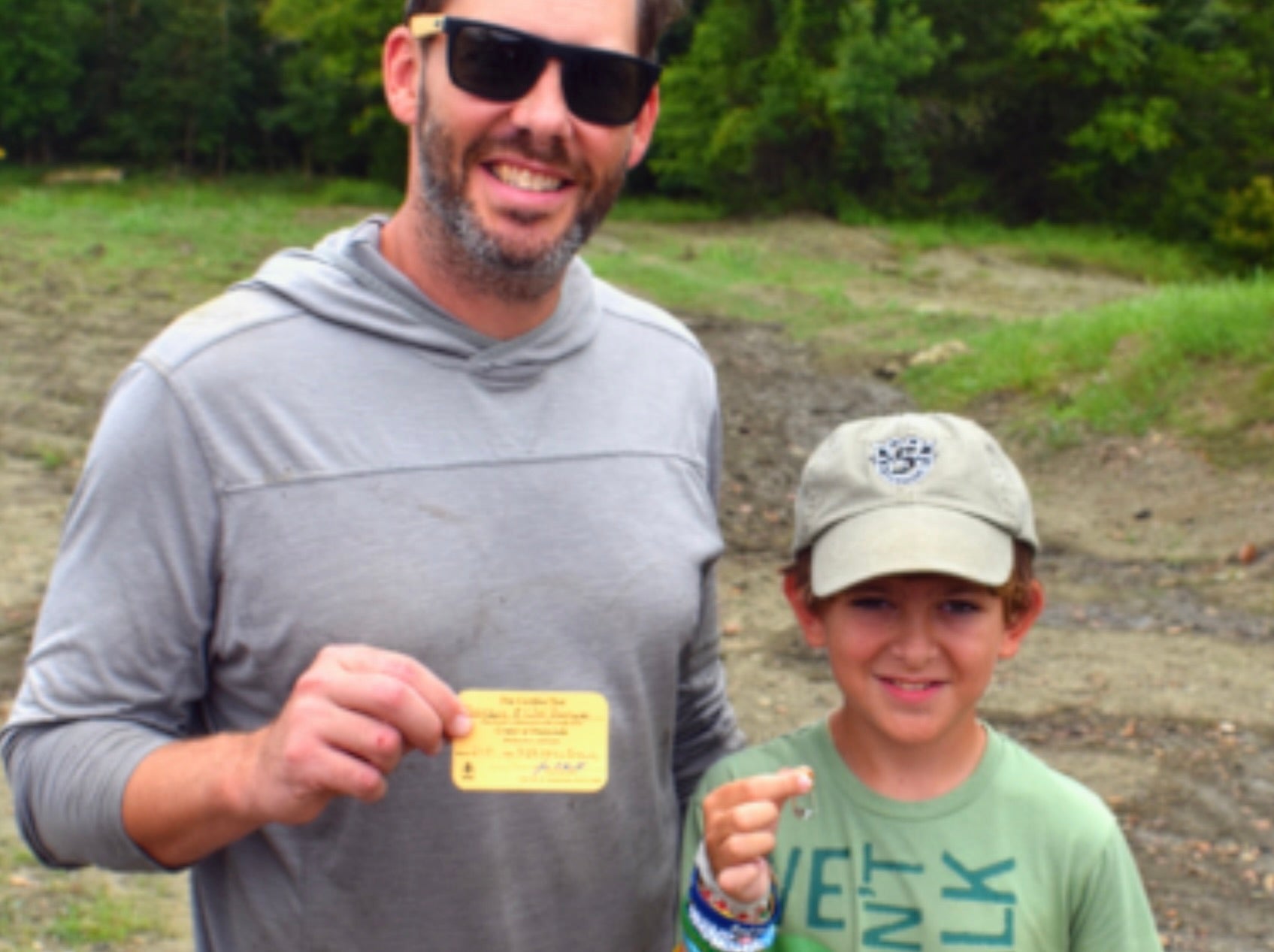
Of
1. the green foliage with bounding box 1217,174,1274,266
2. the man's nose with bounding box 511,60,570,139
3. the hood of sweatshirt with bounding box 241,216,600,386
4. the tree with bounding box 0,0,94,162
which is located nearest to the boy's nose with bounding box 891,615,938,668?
the hood of sweatshirt with bounding box 241,216,600,386

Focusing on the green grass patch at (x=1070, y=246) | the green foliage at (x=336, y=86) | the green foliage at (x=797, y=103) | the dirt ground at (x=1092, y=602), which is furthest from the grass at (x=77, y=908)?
the green foliage at (x=336, y=86)

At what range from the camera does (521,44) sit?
1904mm

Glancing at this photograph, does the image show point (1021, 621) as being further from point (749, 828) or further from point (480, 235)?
point (480, 235)

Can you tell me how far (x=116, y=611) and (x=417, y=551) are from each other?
0.35 meters

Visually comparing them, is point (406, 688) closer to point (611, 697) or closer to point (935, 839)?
point (611, 697)

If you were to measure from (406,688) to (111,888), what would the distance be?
3.47m

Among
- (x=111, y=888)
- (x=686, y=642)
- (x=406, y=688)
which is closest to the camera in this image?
(x=406, y=688)

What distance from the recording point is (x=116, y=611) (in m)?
1.69

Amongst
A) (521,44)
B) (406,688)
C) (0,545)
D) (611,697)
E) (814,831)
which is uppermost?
(521,44)

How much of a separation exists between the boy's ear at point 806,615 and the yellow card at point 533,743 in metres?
0.51

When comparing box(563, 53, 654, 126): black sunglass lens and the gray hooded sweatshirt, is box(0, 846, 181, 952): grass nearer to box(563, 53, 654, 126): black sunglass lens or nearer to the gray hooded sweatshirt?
the gray hooded sweatshirt

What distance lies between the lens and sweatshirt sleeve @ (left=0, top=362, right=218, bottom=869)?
167cm

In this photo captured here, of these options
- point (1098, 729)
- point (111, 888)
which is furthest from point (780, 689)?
point (111, 888)

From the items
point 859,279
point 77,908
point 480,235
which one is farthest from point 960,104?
point 480,235
